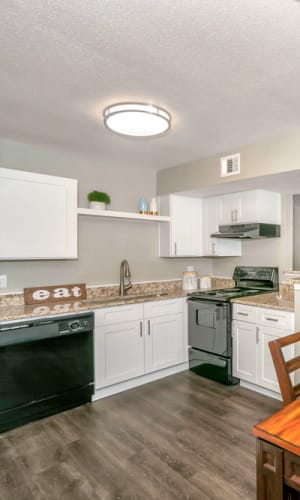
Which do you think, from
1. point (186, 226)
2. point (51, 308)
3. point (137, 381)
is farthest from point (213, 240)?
point (51, 308)

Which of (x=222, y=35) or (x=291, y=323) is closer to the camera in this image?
(x=222, y=35)

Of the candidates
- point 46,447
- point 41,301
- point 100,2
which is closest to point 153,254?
point 41,301

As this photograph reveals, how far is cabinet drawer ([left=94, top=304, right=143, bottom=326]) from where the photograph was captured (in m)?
2.85

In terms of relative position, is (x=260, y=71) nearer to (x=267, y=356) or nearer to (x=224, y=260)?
(x=267, y=356)

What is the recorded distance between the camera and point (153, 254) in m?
4.00

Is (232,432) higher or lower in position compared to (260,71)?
lower

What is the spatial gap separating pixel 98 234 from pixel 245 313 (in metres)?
1.79

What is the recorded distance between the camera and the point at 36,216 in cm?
268

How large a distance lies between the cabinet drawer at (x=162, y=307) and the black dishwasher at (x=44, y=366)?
0.69 metres

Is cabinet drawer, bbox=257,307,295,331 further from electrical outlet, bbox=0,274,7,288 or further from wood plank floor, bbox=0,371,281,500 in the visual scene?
electrical outlet, bbox=0,274,7,288

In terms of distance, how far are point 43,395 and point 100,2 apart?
2.59 metres

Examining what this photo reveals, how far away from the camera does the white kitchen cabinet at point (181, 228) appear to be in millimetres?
3895

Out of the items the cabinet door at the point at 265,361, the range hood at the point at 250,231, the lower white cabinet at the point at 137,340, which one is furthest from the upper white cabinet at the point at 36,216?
the cabinet door at the point at 265,361

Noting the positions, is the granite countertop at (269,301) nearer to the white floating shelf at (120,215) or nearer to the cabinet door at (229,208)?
the cabinet door at (229,208)
